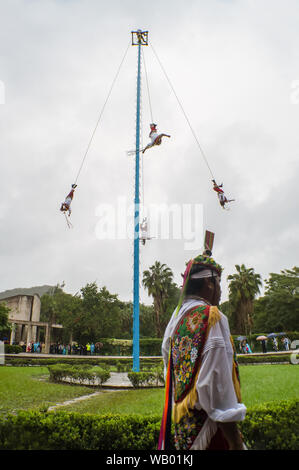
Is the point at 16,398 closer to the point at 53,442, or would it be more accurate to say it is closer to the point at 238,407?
the point at 53,442

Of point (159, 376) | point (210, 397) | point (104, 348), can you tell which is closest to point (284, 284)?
point (104, 348)

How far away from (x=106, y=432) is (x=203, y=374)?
2.81m

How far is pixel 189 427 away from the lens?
6.63ft

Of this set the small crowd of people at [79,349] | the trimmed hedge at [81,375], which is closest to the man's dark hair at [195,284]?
the trimmed hedge at [81,375]

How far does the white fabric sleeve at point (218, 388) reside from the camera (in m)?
1.83

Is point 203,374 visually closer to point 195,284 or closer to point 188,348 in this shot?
point 188,348

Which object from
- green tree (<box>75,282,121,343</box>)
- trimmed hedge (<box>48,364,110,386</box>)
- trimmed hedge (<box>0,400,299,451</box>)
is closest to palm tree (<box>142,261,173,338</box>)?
green tree (<box>75,282,121,343</box>)

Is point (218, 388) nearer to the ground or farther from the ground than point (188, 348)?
nearer to the ground

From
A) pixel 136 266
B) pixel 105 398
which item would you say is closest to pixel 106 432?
pixel 105 398

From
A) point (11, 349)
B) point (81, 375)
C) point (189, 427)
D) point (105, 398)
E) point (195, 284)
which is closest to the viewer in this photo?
point (189, 427)

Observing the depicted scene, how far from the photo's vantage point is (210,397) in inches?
73.7

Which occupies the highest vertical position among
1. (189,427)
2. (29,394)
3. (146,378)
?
(189,427)

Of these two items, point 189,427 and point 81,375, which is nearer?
point 189,427

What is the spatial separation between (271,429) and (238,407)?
8.57ft
